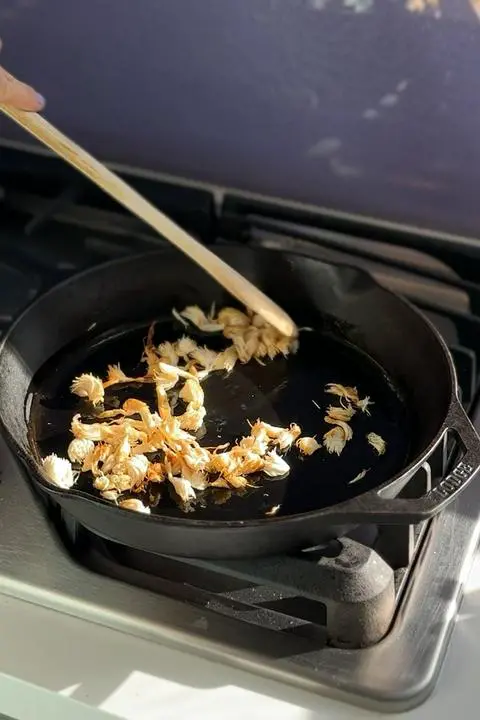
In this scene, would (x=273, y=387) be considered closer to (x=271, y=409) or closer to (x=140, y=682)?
(x=271, y=409)

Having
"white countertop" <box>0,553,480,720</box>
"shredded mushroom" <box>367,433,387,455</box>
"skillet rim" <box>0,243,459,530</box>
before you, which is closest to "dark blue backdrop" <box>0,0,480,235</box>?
"skillet rim" <box>0,243,459,530</box>

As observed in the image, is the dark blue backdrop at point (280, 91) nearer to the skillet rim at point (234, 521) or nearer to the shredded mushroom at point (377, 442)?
the skillet rim at point (234, 521)

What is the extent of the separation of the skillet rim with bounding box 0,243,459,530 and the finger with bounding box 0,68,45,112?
140 millimetres

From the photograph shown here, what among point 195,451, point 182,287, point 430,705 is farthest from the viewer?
point 182,287

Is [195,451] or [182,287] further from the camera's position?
[182,287]

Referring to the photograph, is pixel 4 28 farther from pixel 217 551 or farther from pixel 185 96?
pixel 217 551

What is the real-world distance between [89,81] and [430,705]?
2.06 feet

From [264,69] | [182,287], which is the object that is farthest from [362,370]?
[264,69]

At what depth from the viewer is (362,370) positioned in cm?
72

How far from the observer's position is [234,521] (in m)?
0.53

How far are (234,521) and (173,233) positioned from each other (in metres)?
0.28

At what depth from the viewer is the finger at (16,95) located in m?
0.64

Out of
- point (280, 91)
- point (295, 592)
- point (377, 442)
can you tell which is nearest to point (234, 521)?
point (295, 592)

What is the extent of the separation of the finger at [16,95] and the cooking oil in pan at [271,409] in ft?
0.63
